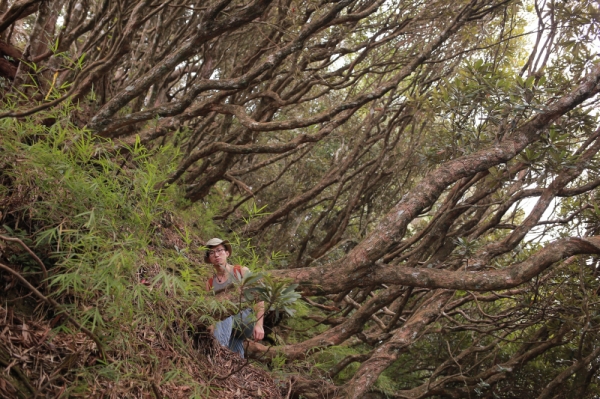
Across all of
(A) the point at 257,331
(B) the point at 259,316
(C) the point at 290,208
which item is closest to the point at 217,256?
(A) the point at 257,331

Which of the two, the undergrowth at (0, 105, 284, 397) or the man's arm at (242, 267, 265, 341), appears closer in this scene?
the undergrowth at (0, 105, 284, 397)

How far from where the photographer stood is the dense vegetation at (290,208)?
2.86 meters

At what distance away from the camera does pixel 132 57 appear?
6926 mm

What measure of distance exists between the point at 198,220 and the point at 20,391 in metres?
4.07

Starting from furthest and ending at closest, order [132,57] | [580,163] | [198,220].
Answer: [132,57] < [198,220] < [580,163]

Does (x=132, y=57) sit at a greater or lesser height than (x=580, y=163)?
lesser

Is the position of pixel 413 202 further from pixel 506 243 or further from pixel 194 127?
pixel 194 127

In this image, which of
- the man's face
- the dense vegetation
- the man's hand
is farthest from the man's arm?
the man's face

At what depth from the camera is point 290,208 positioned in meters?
6.75

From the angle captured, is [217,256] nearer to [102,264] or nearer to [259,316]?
[259,316]

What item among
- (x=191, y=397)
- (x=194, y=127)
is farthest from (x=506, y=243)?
(x=194, y=127)

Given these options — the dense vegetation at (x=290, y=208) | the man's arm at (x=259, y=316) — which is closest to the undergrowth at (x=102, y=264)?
the dense vegetation at (x=290, y=208)

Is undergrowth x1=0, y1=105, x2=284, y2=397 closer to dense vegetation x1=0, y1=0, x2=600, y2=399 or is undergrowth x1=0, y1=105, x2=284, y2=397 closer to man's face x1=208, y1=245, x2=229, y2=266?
dense vegetation x1=0, y1=0, x2=600, y2=399

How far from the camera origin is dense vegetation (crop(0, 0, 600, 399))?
2863 millimetres
